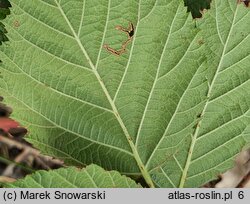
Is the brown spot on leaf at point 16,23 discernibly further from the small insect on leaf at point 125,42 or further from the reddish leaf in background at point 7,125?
the reddish leaf in background at point 7,125

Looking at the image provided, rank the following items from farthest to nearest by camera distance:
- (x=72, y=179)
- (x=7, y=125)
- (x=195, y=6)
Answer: (x=7, y=125) < (x=195, y=6) < (x=72, y=179)

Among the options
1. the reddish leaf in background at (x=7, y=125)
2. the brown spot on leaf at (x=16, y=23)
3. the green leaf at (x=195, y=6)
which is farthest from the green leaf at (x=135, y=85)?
the reddish leaf in background at (x=7, y=125)

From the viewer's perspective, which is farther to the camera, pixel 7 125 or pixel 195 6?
pixel 7 125

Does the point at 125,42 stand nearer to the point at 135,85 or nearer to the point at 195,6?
the point at 135,85

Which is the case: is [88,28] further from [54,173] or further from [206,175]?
[206,175]

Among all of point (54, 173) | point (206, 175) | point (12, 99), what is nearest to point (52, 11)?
point (12, 99)

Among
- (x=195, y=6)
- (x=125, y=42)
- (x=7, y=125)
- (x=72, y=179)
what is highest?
(x=195, y=6)

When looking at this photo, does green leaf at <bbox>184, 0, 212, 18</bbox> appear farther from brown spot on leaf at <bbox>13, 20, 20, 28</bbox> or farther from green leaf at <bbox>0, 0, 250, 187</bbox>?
brown spot on leaf at <bbox>13, 20, 20, 28</bbox>

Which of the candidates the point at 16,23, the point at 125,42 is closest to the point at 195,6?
the point at 125,42
